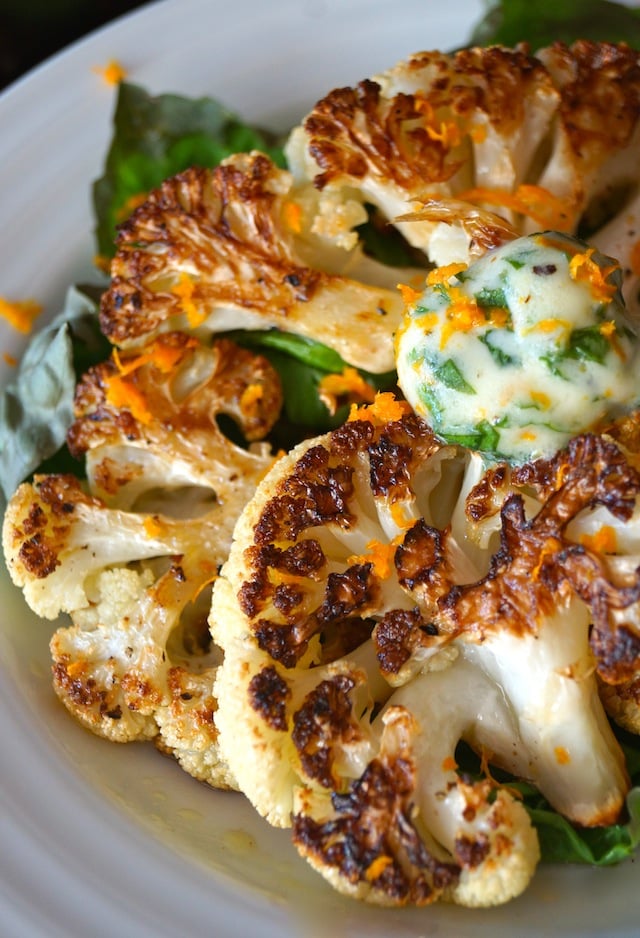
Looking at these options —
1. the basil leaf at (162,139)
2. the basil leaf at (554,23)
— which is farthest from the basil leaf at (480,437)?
the basil leaf at (554,23)

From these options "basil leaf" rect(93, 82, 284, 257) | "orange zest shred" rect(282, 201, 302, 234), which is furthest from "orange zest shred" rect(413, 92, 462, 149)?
"basil leaf" rect(93, 82, 284, 257)

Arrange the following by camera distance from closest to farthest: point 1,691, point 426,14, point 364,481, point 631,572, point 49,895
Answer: point 631,572, point 49,895, point 364,481, point 1,691, point 426,14

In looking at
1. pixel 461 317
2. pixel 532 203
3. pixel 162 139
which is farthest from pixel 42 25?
pixel 461 317

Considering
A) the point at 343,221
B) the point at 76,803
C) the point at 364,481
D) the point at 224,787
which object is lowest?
the point at 224,787

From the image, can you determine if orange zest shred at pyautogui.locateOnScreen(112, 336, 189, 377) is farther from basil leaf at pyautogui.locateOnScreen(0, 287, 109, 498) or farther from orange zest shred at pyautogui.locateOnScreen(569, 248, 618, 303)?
orange zest shred at pyautogui.locateOnScreen(569, 248, 618, 303)

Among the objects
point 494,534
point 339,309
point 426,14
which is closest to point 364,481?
point 494,534

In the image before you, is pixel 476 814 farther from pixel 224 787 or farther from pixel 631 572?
pixel 224 787
